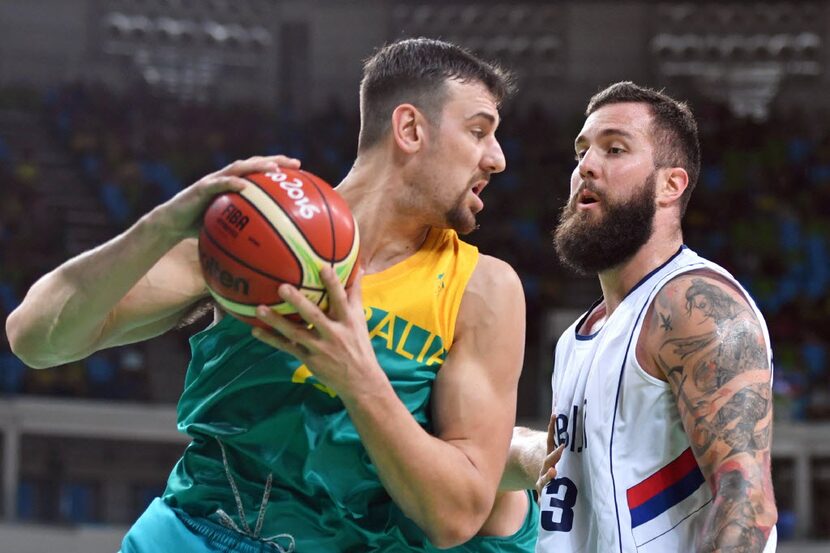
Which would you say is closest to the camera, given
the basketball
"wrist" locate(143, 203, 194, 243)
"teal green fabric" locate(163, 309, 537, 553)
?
the basketball

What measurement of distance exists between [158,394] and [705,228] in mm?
6596

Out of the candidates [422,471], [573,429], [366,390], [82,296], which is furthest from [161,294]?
[573,429]

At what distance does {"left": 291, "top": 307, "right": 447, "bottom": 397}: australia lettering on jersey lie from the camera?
2871 millimetres

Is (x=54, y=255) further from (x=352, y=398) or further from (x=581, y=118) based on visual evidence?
(x=352, y=398)

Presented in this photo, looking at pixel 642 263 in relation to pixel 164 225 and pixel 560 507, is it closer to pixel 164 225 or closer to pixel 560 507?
pixel 560 507

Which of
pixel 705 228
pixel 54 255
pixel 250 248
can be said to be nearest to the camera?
pixel 250 248

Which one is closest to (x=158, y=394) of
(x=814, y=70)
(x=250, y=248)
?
(x=250, y=248)

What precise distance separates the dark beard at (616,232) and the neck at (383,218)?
46 cm

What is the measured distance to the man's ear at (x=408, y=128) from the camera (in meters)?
3.02

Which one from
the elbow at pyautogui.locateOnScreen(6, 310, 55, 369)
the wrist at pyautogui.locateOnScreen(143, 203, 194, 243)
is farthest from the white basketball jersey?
the elbow at pyautogui.locateOnScreen(6, 310, 55, 369)

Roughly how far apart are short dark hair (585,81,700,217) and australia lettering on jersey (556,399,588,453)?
644 mm

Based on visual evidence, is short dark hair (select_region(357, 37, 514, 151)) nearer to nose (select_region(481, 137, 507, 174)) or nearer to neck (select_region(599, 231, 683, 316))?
nose (select_region(481, 137, 507, 174))

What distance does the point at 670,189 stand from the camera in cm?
313

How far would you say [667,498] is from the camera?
9.14 feet
